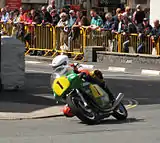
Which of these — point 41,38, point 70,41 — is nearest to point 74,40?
point 70,41

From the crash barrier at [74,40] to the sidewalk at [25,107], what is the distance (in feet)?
26.0

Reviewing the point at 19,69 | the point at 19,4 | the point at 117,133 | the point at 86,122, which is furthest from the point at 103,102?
the point at 19,4

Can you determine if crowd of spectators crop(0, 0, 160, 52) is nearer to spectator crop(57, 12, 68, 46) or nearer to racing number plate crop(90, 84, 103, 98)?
spectator crop(57, 12, 68, 46)

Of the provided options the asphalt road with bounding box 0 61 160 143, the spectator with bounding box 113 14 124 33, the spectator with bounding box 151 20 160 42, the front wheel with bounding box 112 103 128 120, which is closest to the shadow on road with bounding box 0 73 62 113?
the asphalt road with bounding box 0 61 160 143

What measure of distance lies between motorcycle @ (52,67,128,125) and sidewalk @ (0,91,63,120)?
1.17m

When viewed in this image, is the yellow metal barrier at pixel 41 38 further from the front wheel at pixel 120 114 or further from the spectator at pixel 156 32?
the front wheel at pixel 120 114

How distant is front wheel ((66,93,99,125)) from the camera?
10.8 meters

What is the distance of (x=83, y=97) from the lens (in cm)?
1105

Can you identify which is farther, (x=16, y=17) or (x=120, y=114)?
(x=16, y=17)

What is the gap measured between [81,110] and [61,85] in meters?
0.60

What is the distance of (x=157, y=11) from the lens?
23953 millimetres

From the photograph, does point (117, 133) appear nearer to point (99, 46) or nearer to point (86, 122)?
point (86, 122)

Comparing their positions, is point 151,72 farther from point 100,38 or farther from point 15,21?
point 15,21

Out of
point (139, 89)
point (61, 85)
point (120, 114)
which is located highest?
point (61, 85)
